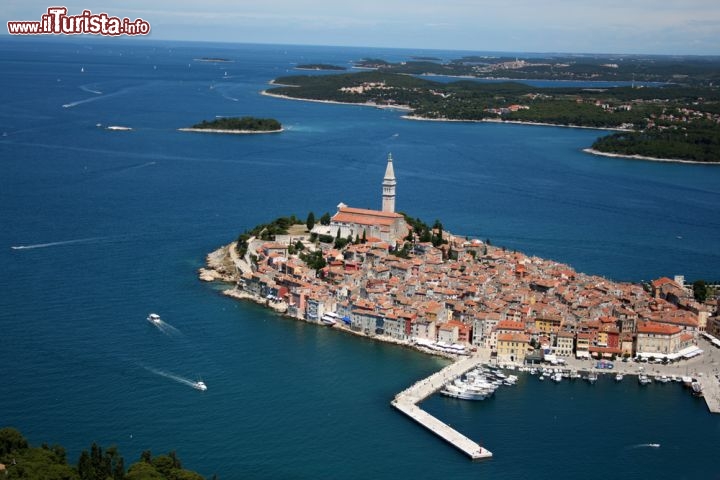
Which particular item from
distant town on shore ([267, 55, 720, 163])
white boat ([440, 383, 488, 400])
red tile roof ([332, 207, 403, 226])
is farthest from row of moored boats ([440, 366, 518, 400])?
distant town on shore ([267, 55, 720, 163])

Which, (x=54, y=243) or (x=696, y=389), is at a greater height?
(x=54, y=243)

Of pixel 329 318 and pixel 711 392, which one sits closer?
pixel 711 392

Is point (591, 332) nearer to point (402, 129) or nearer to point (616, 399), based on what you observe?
point (616, 399)

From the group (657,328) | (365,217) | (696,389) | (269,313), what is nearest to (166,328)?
(269,313)

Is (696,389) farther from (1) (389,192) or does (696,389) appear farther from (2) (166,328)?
(1) (389,192)

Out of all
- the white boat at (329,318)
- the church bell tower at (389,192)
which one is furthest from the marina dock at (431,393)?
the church bell tower at (389,192)

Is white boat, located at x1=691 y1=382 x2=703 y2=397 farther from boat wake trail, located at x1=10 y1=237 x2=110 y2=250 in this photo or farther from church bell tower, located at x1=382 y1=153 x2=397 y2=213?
boat wake trail, located at x1=10 y1=237 x2=110 y2=250

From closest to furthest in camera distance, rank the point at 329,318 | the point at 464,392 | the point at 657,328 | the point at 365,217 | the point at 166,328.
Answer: the point at 464,392
the point at 657,328
the point at 166,328
the point at 329,318
the point at 365,217

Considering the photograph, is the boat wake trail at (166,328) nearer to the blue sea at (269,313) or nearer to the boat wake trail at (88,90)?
the blue sea at (269,313)
